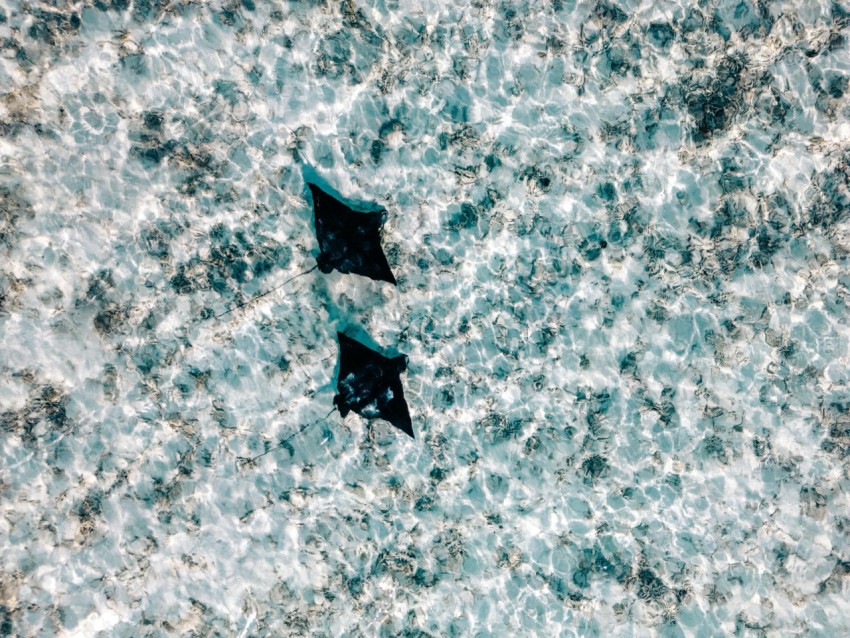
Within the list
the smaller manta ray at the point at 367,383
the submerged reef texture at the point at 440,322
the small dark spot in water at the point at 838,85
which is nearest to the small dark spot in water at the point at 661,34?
the submerged reef texture at the point at 440,322

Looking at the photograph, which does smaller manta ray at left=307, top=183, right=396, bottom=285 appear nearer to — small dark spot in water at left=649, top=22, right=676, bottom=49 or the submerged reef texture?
the submerged reef texture

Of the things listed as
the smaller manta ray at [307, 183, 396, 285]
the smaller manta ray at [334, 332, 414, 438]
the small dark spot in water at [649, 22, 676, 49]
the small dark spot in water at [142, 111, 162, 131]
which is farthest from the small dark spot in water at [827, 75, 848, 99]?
the small dark spot in water at [142, 111, 162, 131]

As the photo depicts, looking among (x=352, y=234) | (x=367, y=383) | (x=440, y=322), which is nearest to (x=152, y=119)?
(x=352, y=234)

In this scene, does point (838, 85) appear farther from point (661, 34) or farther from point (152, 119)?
point (152, 119)

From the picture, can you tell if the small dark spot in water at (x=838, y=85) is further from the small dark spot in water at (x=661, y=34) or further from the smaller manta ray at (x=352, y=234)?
the smaller manta ray at (x=352, y=234)

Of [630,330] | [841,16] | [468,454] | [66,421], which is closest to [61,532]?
[66,421]

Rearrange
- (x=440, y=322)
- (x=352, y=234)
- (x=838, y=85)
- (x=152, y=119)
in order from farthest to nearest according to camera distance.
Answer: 1. (x=440, y=322)
2. (x=838, y=85)
3. (x=152, y=119)
4. (x=352, y=234)
